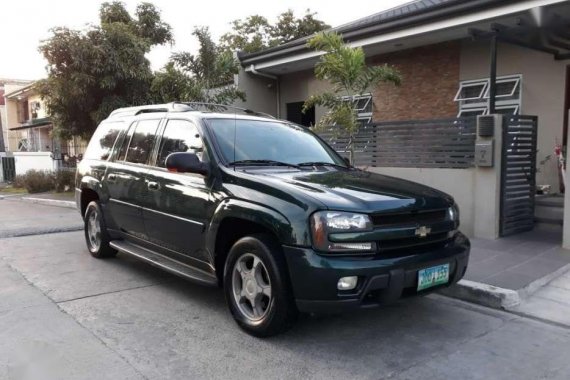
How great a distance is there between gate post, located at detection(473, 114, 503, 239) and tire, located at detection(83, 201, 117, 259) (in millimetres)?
5210

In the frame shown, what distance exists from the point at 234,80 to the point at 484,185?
8217 mm

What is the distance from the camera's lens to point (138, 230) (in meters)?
5.50

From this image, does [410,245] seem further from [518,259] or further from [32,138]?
[32,138]

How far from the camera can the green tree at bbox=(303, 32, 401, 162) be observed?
808cm

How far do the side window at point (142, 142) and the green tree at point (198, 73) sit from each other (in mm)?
5728

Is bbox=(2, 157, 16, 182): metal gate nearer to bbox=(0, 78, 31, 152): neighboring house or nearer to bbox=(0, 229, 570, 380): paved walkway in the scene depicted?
bbox=(0, 78, 31, 152): neighboring house

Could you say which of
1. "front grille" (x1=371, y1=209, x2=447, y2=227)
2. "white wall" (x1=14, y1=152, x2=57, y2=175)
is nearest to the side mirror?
"front grille" (x1=371, y1=209, x2=447, y2=227)

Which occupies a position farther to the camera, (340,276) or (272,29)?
(272,29)

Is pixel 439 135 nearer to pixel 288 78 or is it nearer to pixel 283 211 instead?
pixel 283 211

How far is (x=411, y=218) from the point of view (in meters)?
3.88

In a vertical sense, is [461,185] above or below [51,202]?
above

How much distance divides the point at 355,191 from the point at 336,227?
0.47 meters

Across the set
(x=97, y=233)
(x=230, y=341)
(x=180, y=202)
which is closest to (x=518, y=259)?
(x=230, y=341)

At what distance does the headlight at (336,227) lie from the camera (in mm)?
3514
